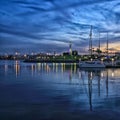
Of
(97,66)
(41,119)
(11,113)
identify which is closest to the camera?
(41,119)

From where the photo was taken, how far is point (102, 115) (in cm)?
1557

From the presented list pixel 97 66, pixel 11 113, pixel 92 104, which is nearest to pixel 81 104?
pixel 92 104

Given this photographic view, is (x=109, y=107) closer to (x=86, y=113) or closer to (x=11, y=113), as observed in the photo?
(x=86, y=113)

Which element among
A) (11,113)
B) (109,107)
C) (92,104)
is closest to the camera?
(11,113)

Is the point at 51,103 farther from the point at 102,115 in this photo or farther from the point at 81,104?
the point at 102,115

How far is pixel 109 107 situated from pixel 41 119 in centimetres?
494

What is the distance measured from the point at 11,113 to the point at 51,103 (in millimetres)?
3986

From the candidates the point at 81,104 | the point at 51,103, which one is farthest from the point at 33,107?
the point at 81,104

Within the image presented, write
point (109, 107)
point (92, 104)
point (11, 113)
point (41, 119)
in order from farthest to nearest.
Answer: point (92, 104) < point (109, 107) < point (11, 113) < point (41, 119)

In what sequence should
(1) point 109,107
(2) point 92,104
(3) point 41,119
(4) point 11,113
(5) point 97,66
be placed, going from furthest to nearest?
(5) point 97,66, (2) point 92,104, (1) point 109,107, (4) point 11,113, (3) point 41,119

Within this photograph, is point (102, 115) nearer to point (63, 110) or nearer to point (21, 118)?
point (63, 110)

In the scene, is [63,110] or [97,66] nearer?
[63,110]

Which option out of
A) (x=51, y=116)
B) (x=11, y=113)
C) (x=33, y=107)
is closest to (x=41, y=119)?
(x=51, y=116)

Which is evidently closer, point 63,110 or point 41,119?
point 41,119
